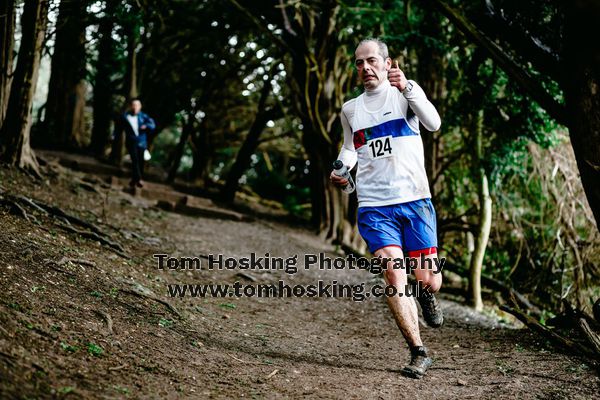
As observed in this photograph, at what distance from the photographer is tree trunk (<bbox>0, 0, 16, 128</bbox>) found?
8.09m

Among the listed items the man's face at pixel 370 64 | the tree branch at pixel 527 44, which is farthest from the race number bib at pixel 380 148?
the tree branch at pixel 527 44

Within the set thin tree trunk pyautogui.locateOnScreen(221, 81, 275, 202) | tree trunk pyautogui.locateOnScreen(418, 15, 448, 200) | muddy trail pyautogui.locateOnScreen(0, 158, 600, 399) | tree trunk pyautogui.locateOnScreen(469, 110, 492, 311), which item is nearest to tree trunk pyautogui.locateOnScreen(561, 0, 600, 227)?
muddy trail pyautogui.locateOnScreen(0, 158, 600, 399)

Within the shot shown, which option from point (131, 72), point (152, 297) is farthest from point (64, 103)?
point (152, 297)

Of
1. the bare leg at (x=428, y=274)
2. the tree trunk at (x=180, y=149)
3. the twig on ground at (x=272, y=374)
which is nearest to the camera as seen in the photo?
the twig on ground at (x=272, y=374)

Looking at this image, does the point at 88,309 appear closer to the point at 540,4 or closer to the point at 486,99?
the point at 540,4

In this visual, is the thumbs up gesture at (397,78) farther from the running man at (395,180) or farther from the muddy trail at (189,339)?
the muddy trail at (189,339)

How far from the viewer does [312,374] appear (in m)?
3.98

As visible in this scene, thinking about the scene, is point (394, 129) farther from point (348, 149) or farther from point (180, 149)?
point (180, 149)

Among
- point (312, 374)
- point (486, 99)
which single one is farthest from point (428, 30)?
point (312, 374)

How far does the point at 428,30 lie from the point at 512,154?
7.85 feet

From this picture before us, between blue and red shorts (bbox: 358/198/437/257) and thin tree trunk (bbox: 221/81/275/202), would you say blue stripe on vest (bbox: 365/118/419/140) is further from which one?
thin tree trunk (bbox: 221/81/275/202)

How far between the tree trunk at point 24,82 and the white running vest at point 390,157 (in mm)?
6063

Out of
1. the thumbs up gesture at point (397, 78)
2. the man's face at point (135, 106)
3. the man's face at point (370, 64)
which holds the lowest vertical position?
the thumbs up gesture at point (397, 78)

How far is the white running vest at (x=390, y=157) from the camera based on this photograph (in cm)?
418
